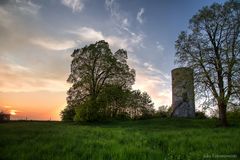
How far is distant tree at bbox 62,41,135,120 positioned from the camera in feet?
143

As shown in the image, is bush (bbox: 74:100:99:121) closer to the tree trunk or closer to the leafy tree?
the tree trunk

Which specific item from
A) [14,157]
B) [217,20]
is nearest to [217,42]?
[217,20]

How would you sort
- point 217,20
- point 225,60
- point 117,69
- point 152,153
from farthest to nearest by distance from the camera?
1. point 117,69
2. point 217,20
3. point 225,60
4. point 152,153

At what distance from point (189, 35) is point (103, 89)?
59.1ft

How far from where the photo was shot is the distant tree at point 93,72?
4353 centimetres

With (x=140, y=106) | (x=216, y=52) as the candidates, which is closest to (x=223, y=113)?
(x=216, y=52)

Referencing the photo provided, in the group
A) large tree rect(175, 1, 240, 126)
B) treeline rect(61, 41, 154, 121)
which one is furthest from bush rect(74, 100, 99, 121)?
large tree rect(175, 1, 240, 126)

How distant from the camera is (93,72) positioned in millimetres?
44000

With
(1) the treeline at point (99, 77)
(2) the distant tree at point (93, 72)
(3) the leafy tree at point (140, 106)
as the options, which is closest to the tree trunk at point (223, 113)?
(1) the treeline at point (99, 77)

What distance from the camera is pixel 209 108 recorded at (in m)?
27.9

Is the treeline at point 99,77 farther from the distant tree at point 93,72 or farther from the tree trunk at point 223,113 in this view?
the tree trunk at point 223,113

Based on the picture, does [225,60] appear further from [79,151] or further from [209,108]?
[79,151]

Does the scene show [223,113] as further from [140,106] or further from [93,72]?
[140,106]

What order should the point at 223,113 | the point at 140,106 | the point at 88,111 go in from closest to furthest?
the point at 223,113 < the point at 88,111 < the point at 140,106
